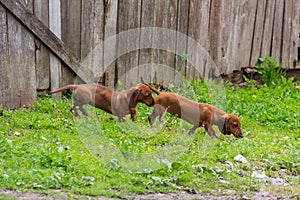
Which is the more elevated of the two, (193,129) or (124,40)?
(124,40)

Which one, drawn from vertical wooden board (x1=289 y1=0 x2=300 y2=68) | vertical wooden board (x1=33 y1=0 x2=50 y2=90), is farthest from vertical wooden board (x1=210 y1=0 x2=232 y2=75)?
vertical wooden board (x1=33 y1=0 x2=50 y2=90)

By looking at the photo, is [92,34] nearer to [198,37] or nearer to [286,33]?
[198,37]

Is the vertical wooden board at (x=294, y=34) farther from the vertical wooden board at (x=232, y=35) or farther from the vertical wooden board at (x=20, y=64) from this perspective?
the vertical wooden board at (x=20, y=64)

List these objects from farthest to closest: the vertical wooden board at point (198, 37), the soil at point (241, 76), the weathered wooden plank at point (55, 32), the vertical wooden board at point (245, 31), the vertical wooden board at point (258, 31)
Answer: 1. the vertical wooden board at point (258, 31)
2. the soil at point (241, 76)
3. the vertical wooden board at point (245, 31)
4. the vertical wooden board at point (198, 37)
5. the weathered wooden plank at point (55, 32)

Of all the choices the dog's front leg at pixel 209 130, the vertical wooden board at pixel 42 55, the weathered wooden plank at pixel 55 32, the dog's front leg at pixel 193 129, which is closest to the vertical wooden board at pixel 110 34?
the weathered wooden plank at pixel 55 32

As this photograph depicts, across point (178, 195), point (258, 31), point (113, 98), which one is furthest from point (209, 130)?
point (258, 31)

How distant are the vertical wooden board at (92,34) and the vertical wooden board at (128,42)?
0.33 m

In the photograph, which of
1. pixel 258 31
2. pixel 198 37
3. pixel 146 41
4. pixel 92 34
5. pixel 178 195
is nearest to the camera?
pixel 178 195

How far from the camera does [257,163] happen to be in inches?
242

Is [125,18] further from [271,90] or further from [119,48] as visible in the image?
[271,90]

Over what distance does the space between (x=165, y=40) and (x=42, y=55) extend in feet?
6.81

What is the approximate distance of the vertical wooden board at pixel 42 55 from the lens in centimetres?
743

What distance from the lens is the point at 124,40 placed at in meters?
8.28

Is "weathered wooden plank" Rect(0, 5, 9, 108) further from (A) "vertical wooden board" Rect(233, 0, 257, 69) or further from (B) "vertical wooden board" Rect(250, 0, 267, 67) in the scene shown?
(B) "vertical wooden board" Rect(250, 0, 267, 67)
